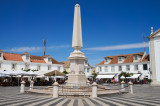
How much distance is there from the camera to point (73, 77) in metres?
16.7

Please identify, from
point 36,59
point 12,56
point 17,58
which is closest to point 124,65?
point 36,59

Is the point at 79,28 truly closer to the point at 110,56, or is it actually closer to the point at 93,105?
the point at 93,105

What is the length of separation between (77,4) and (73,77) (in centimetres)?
796

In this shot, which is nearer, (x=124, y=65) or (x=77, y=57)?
(x=77, y=57)

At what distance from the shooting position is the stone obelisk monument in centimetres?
1673

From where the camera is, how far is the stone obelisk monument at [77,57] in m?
16.7

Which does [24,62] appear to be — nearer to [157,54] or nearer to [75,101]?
[157,54]

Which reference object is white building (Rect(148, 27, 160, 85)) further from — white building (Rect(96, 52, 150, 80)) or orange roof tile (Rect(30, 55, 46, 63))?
orange roof tile (Rect(30, 55, 46, 63))

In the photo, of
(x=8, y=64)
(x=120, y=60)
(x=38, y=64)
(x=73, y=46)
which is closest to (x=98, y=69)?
(x=120, y=60)

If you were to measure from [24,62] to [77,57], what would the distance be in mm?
34463

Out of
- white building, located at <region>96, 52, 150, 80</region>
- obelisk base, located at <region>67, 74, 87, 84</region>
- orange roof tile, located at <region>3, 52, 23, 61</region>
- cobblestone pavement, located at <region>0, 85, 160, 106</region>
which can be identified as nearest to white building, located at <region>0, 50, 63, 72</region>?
orange roof tile, located at <region>3, 52, 23, 61</region>

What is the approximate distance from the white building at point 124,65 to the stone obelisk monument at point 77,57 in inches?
1228

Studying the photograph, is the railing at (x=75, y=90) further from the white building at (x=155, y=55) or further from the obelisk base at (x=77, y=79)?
the white building at (x=155, y=55)

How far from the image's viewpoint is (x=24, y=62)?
156 ft
